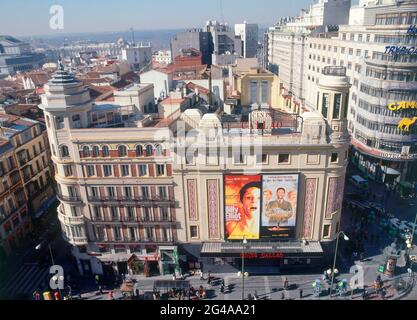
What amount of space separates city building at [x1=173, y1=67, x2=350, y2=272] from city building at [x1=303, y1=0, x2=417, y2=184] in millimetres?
16867

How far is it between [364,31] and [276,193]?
1929 inches

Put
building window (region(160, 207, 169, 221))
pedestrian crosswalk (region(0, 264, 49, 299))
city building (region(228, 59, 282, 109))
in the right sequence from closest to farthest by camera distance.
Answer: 1. building window (region(160, 207, 169, 221))
2. pedestrian crosswalk (region(0, 264, 49, 299))
3. city building (region(228, 59, 282, 109))

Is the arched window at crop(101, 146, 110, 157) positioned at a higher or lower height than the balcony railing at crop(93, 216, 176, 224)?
higher

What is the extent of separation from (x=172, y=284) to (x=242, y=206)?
472 inches

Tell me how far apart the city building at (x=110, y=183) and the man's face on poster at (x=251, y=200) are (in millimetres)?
8548

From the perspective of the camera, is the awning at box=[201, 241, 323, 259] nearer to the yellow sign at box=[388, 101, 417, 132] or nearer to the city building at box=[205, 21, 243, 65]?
the yellow sign at box=[388, 101, 417, 132]

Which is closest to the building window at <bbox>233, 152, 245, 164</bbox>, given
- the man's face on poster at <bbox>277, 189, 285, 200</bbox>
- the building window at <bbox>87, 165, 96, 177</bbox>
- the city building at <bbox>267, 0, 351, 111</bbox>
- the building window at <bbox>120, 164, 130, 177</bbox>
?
the man's face on poster at <bbox>277, 189, 285, 200</bbox>

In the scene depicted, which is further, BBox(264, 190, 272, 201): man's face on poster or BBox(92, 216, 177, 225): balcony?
BBox(92, 216, 177, 225): balcony

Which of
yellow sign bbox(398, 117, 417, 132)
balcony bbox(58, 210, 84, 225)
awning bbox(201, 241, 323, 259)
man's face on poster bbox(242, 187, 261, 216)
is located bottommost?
awning bbox(201, 241, 323, 259)

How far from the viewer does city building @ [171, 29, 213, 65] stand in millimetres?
157375

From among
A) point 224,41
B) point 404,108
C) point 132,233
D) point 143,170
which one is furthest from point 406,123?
point 224,41

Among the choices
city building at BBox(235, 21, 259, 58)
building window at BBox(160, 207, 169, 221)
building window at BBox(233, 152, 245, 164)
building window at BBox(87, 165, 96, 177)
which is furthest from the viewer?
city building at BBox(235, 21, 259, 58)

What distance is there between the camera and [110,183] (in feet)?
132

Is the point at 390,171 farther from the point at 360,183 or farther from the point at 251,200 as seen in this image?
the point at 251,200
